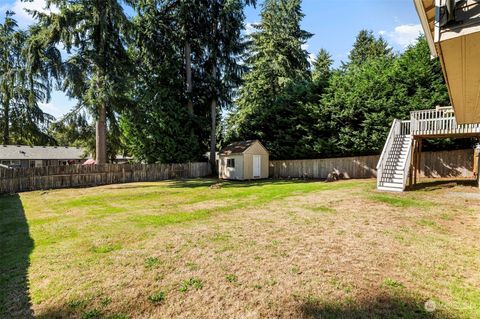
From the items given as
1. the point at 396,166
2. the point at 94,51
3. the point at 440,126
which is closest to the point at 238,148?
the point at 396,166

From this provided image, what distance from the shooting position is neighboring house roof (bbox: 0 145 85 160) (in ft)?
98.3

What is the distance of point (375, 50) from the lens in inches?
1582

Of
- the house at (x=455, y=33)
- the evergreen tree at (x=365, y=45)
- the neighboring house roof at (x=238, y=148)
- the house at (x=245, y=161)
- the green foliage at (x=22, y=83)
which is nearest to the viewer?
the house at (x=455, y=33)

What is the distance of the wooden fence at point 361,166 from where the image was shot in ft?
49.8

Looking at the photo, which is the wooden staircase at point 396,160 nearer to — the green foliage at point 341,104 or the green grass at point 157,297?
the green foliage at point 341,104

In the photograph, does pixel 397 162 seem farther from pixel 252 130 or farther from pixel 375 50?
pixel 375 50

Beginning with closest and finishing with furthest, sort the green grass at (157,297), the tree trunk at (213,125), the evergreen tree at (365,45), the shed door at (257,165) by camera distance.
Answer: the green grass at (157,297) < the shed door at (257,165) < the tree trunk at (213,125) < the evergreen tree at (365,45)

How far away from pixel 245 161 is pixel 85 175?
10597 mm

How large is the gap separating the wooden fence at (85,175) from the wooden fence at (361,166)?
7.65 meters

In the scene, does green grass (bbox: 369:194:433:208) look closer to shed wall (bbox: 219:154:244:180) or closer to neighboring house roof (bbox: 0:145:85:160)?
shed wall (bbox: 219:154:244:180)

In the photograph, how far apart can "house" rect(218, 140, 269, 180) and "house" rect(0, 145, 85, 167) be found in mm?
15436

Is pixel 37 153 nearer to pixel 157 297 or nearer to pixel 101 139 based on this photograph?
pixel 101 139

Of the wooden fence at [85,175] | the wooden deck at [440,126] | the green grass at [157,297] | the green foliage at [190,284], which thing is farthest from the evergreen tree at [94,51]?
the wooden deck at [440,126]

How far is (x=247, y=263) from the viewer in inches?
181
